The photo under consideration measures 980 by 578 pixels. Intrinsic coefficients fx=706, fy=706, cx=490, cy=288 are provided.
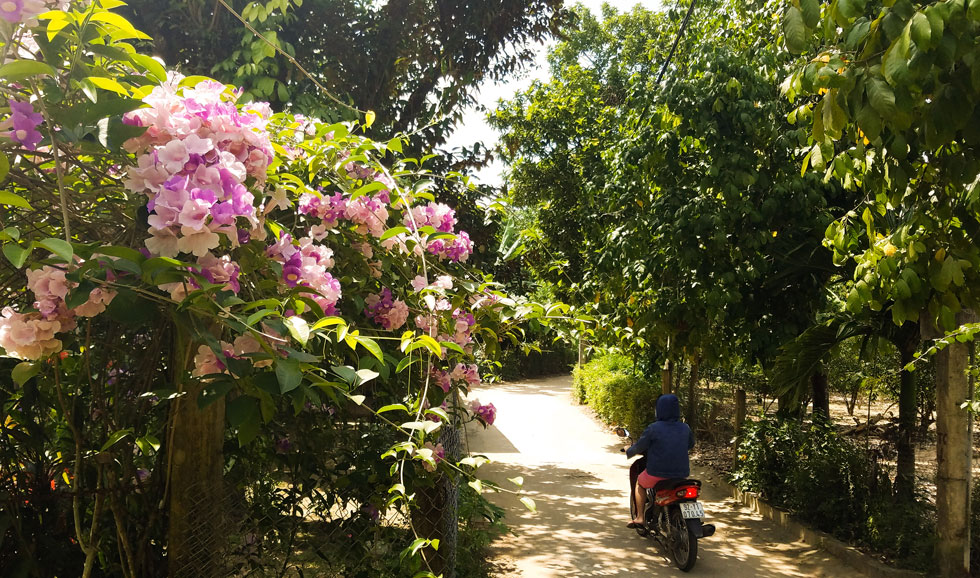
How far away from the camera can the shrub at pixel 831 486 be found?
5938mm

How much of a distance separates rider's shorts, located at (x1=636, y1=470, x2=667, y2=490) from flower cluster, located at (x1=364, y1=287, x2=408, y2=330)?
4761 millimetres

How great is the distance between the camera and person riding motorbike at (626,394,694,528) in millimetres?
6387

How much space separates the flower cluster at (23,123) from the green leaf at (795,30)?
2.13 meters

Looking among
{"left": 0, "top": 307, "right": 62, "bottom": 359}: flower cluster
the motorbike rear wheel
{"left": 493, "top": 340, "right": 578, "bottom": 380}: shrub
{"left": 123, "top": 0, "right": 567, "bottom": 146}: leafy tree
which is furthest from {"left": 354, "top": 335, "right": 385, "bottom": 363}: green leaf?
{"left": 493, "top": 340, "right": 578, "bottom": 380}: shrub

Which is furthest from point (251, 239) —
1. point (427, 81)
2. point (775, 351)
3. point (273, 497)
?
point (775, 351)

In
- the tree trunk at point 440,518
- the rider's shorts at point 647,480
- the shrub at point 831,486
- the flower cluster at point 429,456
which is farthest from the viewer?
the rider's shorts at point 647,480

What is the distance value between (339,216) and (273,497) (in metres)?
1.15

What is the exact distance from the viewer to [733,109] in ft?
21.4

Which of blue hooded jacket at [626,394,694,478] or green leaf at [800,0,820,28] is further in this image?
blue hooded jacket at [626,394,694,478]

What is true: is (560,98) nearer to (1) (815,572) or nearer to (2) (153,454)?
(1) (815,572)

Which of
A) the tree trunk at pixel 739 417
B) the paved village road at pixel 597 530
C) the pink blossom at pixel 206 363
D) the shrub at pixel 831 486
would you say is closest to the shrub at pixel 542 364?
the paved village road at pixel 597 530

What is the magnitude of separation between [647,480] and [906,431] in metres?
2.57

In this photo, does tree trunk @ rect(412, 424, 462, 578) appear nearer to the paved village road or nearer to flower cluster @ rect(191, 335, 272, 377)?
the paved village road

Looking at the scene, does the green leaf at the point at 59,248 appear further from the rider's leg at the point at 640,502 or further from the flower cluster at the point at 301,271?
the rider's leg at the point at 640,502
